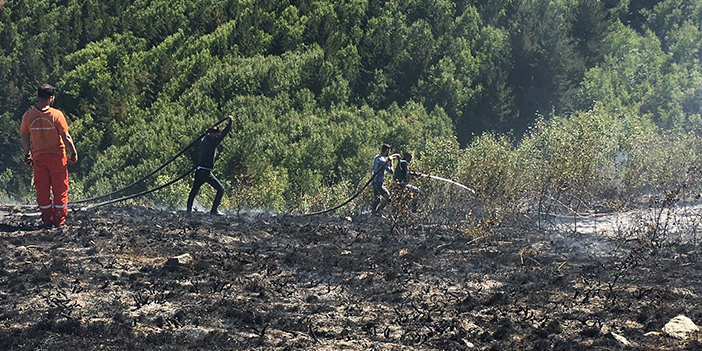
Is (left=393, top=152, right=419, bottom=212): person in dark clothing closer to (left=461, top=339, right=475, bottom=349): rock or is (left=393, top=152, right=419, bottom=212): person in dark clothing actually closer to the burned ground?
the burned ground

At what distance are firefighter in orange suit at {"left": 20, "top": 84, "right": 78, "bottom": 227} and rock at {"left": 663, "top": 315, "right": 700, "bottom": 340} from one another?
715 centimetres

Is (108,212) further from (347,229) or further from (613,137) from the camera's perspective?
(613,137)

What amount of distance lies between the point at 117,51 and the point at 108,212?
1681cm

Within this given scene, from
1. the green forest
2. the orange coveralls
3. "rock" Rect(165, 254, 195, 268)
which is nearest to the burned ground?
"rock" Rect(165, 254, 195, 268)

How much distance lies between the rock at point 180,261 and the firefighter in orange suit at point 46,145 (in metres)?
2.16

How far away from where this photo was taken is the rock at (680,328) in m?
7.76

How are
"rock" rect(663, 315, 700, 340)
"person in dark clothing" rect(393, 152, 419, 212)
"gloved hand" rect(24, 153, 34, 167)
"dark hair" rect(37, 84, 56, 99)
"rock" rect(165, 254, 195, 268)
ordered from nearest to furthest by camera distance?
"rock" rect(663, 315, 700, 340), "rock" rect(165, 254, 195, 268), "dark hair" rect(37, 84, 56, 99), "gloved hand" rect(24, 153, 34, 167), "person in dark clothing" rect(393, 152, 419, 212)

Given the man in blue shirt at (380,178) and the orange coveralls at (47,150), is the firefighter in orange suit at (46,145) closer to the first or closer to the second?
the orange coveralls at (47,150)

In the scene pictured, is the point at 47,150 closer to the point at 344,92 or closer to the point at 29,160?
the point at 29,160

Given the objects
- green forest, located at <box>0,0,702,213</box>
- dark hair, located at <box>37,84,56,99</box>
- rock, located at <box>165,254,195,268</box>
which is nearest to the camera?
rock, located at <box>165,254,195,268</box>

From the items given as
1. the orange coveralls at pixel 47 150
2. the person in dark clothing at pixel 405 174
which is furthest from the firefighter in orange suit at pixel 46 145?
the person in dark clothing at pixel 405 174

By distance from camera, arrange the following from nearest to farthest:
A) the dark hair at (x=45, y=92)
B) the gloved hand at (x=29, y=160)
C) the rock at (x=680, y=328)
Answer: the rock at (x=680, y=328) < the dark hair at (x=45, y=92) < the gloved hand at (x=29, y=160)

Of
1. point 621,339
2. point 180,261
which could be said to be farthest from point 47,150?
point 621,339

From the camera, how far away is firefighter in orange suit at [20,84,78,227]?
11.1 metres
